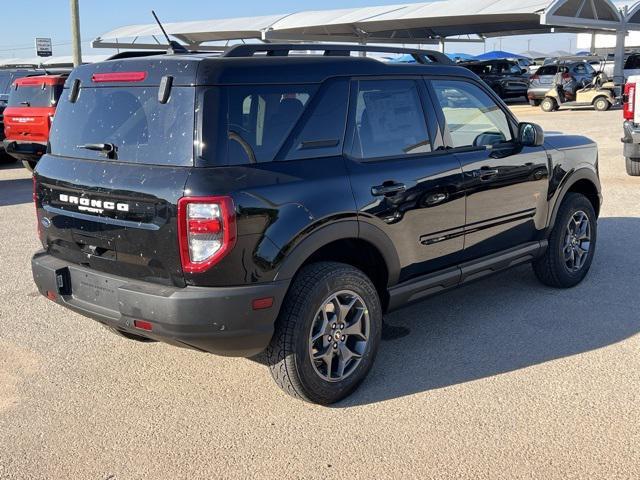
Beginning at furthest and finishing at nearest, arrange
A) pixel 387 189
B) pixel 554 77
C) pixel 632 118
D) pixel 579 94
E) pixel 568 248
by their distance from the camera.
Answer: pixel 554 77
pixel 579 94
pixel 632 118
pixel 568 248
pixel 387 189

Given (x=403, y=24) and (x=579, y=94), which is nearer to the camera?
(x=579, y=94)

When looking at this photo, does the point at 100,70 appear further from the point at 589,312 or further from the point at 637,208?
the point at 637,208

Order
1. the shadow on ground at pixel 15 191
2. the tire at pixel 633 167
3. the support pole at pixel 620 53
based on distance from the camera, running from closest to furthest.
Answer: the shadow on ground at pixel 15 191 < the tire at pixel 633 167 < the support pole at pixel 620 53

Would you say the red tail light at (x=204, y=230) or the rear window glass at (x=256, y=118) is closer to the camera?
the red tail light at (x=204, y=230)

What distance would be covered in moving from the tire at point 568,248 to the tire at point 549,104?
21.7m

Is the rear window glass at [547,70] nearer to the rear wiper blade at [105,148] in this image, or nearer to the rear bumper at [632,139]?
the rear bumper at [632,139]

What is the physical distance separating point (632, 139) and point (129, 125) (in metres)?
8.59

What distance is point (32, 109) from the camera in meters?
12.9

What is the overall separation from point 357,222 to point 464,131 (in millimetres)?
1379

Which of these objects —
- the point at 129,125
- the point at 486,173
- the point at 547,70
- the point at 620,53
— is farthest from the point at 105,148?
the point at 620,53

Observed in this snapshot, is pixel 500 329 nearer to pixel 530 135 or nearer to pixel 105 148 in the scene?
pixel 530 135

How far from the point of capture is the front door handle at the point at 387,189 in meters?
4.01

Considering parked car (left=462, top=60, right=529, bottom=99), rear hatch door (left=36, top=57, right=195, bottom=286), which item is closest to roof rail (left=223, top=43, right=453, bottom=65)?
rear hatch door (left=36, top=57, right=195, bottom=286)

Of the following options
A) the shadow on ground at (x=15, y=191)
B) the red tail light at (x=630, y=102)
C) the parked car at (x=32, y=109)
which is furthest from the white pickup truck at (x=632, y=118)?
the parked car at (x=32, y=109)
